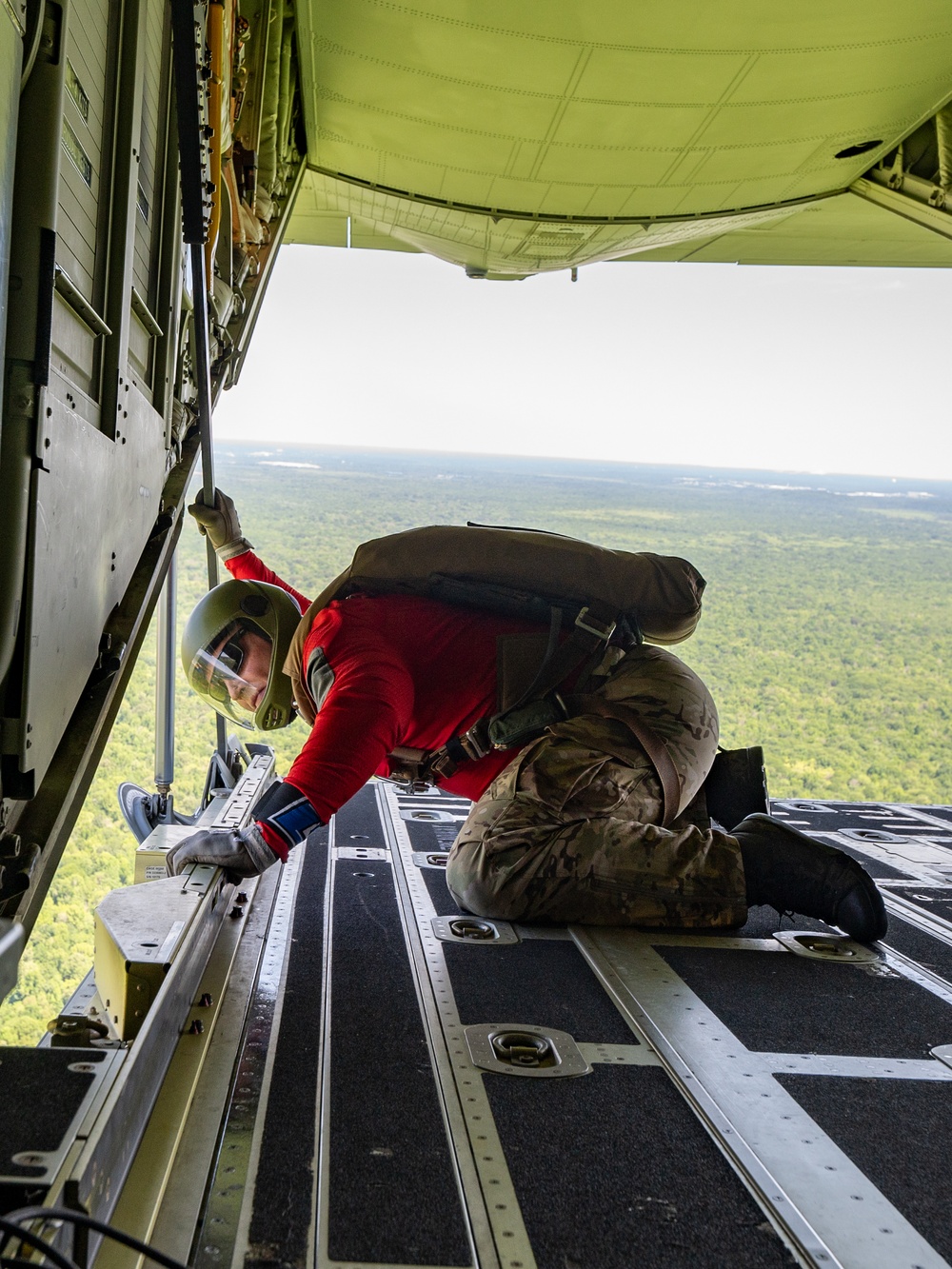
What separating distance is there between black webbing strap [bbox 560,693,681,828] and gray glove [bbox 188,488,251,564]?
1734 millimetres

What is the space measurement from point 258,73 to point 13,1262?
4.09 metres

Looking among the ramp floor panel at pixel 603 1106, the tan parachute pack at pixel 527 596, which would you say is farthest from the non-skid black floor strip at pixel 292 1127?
the tan parachute pack at pixel 527 596

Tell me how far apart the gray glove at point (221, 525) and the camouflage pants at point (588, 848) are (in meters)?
1.75

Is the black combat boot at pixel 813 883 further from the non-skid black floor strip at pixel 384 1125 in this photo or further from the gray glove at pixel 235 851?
the gray glove at pixel 235 851

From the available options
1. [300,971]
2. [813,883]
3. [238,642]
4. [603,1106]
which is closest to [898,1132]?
[603,1106]

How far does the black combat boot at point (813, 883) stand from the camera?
2623 millimetres

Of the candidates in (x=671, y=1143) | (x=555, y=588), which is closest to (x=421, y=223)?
(x=555, y=588)

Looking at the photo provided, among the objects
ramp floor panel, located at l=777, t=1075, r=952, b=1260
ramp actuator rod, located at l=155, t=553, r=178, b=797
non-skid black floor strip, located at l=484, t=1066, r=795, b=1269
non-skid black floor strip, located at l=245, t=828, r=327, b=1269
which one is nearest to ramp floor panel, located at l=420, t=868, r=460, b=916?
non-skid black floor strip, located at l=245, t=828, r=327, b=1269

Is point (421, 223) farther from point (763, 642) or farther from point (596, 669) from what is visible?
point (763, 642)

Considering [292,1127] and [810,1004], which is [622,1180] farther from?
[810,1004]

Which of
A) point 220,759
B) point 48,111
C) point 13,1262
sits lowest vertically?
point 220,759

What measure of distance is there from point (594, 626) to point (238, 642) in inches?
47.6

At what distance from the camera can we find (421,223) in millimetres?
6828

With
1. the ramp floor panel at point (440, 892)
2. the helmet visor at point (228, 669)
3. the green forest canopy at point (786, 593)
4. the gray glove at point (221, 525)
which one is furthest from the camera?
the green forest canopy at point (786, 593)
